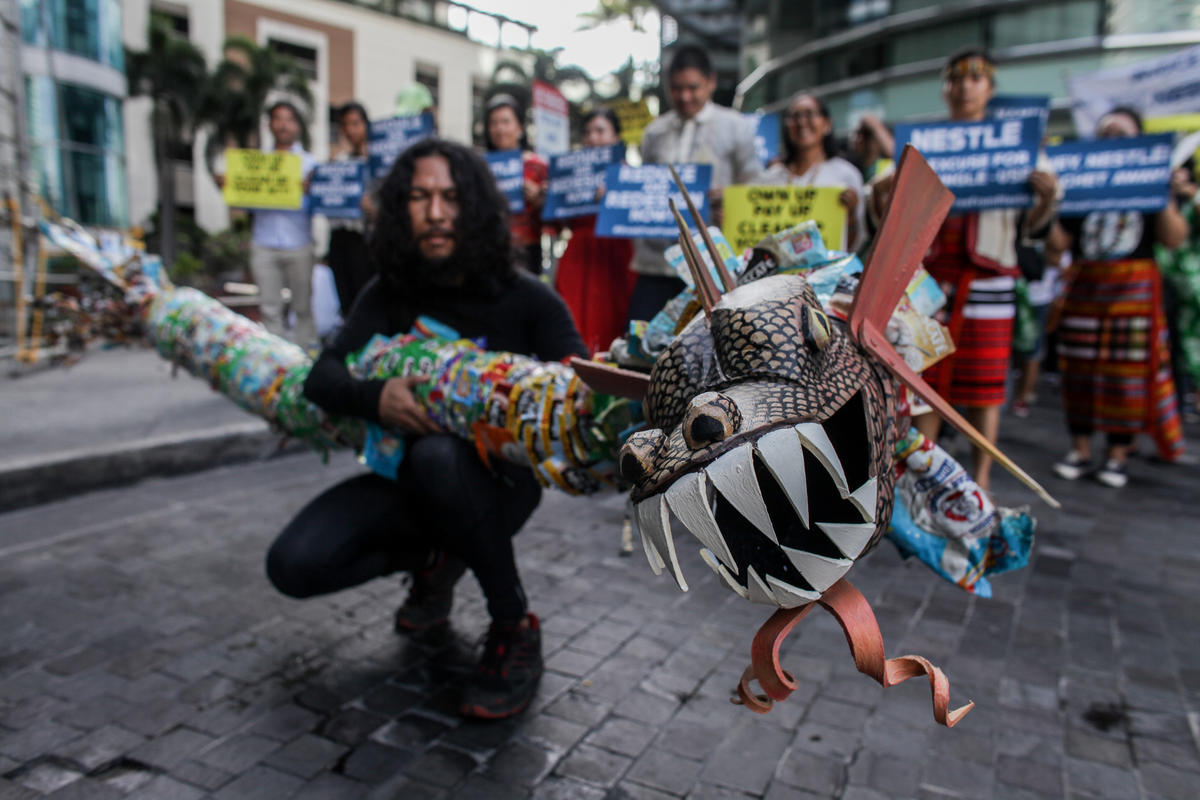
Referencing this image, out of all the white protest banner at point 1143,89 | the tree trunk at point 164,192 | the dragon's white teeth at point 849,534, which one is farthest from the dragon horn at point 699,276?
the tree trunk at point 164,192

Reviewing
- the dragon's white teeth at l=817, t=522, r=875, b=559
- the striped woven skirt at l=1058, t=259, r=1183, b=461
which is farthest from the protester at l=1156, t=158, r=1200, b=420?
the dragon's white teeth at l=817, t=522, r=875, b=559

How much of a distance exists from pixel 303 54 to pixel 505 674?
32.2m

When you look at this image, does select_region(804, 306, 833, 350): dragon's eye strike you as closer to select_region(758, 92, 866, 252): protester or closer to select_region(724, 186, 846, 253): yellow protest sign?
select_region(724, 186, 846, 253): yellow protest sign

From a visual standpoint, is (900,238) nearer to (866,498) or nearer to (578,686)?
(866,498)

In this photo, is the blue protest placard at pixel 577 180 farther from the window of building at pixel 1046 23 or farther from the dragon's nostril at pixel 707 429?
the window of building at pixel 1046 23

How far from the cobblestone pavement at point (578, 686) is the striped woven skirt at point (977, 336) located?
802 mm

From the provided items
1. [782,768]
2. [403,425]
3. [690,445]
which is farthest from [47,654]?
[690,445]

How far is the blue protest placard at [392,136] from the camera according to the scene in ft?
17.0

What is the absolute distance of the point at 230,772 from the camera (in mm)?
1905

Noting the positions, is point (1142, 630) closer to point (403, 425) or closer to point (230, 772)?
point (403, 425)

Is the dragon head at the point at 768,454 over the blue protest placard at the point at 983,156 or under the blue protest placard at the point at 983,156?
under

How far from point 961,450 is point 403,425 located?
13.7ft

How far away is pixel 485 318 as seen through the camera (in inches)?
94.7

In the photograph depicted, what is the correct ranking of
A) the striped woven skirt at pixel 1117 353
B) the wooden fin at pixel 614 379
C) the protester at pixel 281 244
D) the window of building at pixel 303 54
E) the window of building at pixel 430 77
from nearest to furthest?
1. the wooden fin at pixel 614 379
2. the striped woven skirt at pixel 1117 353
3. the protester at pixel 281 244
4. the window of building at pixel 303 54
5. the window of building at pixel 430 77
